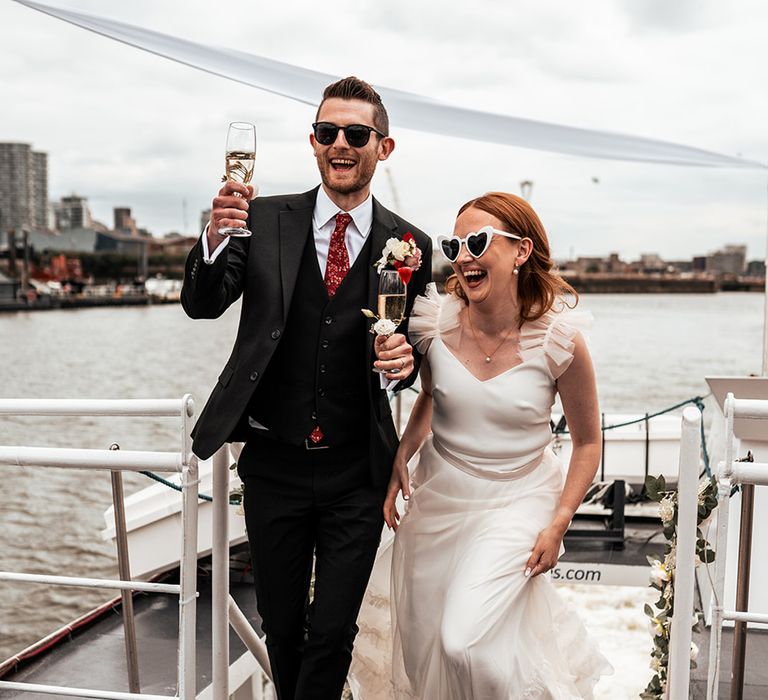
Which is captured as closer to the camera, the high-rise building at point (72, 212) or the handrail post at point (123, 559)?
the handrail post at point (123, 559)

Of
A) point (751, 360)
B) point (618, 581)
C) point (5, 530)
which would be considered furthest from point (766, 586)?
point (751, 360)

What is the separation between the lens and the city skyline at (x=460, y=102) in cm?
848

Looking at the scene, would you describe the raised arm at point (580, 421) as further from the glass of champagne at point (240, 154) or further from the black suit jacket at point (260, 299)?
the glass of champagne at point (240, 154)

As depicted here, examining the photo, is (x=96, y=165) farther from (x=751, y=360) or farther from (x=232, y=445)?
(x=232, y=445)

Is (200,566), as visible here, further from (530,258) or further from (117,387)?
(117,387)

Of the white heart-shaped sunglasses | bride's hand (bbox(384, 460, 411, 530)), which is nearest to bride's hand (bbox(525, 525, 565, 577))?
bride's hand (bbox(384, 460, 411, 530))

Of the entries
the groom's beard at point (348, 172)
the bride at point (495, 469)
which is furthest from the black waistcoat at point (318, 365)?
the bride at point (495, 469)

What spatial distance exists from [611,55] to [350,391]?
4258 cm

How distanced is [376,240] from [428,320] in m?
0.46

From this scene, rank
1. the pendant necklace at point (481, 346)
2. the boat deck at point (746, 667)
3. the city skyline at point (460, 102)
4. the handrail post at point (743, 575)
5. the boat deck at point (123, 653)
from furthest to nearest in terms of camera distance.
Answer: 1. the city skyline at point (460, 102)
2. the boat deck at point (123, 653)
3. the boat deck at point (746, 667)
4. the pendant necklace at point (481, 346)
5. the handrail post at point (743, 575)

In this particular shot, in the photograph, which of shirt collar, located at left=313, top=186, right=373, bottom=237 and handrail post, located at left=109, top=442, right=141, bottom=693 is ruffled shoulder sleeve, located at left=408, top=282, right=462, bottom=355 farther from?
handrail post, located at left=109, top=442, right=141, bottom=693

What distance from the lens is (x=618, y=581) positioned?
5.69m

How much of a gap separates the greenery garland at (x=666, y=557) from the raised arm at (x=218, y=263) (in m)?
1.47

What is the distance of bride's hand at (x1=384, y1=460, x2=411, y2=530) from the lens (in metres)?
2.71
